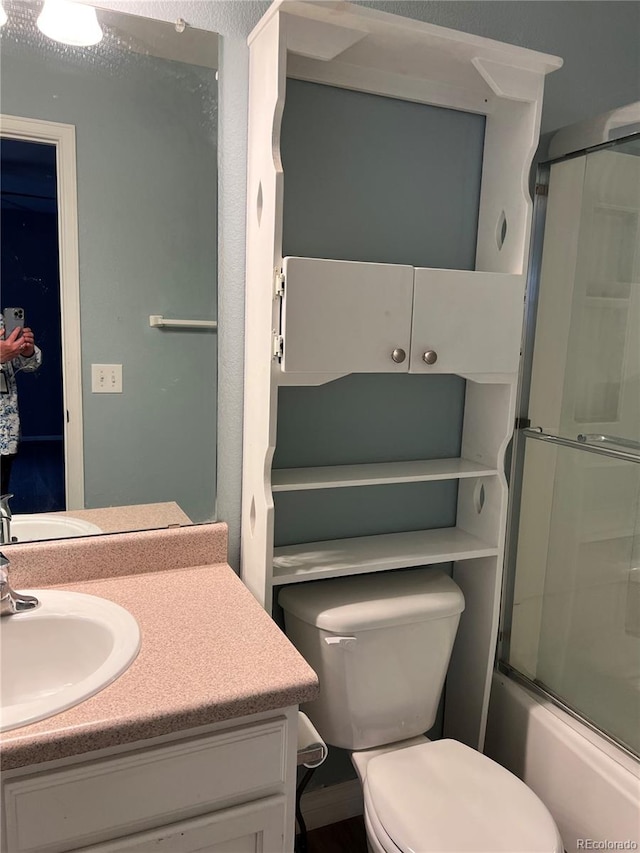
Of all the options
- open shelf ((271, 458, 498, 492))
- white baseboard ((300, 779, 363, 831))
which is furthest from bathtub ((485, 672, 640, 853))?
open shelf ((271, 458, 498, 492))

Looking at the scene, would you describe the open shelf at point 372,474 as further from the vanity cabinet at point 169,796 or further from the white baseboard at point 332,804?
the white baseboard at point 332,804

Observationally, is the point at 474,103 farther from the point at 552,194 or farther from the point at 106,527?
the point at 106,527

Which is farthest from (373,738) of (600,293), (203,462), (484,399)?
(600,293)

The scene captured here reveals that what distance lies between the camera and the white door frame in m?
1.25

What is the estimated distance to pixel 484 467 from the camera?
5.47 ft

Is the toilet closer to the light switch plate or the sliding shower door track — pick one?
the sliding shower door track

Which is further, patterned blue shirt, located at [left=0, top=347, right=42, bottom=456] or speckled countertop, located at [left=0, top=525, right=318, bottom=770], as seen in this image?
patterned blue shirt, located at [left=0, top=347, right=42, bottom=456]

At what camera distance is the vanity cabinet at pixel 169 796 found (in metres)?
0.93

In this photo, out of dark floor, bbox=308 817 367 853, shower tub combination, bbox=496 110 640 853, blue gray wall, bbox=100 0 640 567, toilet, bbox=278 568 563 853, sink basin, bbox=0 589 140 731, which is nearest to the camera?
sink basin, bbox=0 589 140 731

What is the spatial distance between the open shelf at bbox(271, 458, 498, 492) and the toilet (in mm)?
276

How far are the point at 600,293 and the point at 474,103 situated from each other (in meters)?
0.57

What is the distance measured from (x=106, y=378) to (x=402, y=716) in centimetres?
104

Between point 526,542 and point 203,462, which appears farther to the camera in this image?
point 526,542

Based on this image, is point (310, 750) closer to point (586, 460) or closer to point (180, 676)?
point (180, 676)
